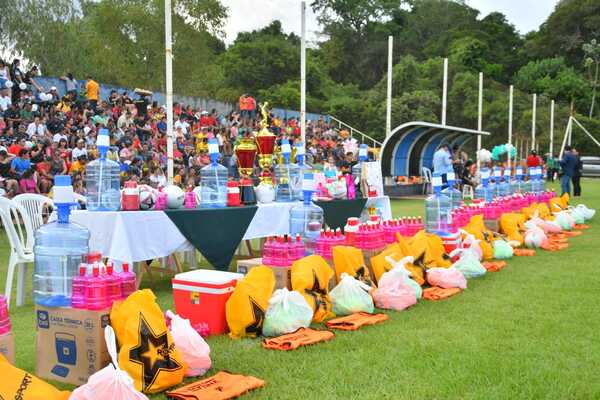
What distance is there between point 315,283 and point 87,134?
446 inches

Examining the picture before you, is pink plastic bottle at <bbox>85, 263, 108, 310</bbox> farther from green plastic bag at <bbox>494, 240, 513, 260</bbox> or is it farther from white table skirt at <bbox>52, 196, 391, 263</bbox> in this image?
green plastic bag at <bbox>494, 240, 513, 260</bbox>

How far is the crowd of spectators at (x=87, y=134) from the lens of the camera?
37.1 ft

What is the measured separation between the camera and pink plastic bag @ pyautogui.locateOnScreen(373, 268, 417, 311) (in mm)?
4875

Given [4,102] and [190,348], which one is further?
[4,102]

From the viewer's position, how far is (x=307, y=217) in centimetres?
638

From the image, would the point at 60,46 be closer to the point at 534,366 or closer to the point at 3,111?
the point at 3,111

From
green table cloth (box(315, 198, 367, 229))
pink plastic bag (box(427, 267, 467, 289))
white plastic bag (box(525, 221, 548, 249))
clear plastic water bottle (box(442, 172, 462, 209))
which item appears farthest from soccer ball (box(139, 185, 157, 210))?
white plastic bag (box(525, 221, 548, 249))

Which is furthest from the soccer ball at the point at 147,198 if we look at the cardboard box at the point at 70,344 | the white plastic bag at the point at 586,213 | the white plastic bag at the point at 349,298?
the white plastic bag at the point at 586,213

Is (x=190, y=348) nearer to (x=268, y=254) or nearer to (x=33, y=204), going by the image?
(x=268, y=254)

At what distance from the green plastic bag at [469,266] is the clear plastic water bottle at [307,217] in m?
1.38

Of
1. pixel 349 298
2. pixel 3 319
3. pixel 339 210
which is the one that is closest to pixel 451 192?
pixel 339 210

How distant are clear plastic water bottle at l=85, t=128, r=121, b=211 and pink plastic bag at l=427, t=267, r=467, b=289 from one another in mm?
2753

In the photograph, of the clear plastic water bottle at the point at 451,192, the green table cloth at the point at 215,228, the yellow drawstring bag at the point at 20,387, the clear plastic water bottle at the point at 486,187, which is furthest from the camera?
the clear plastic water bottle at the point at 486,187

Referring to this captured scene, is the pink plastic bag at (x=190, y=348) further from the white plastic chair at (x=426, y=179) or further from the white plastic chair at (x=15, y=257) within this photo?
the white plastic chair at (x=426, y=179)
